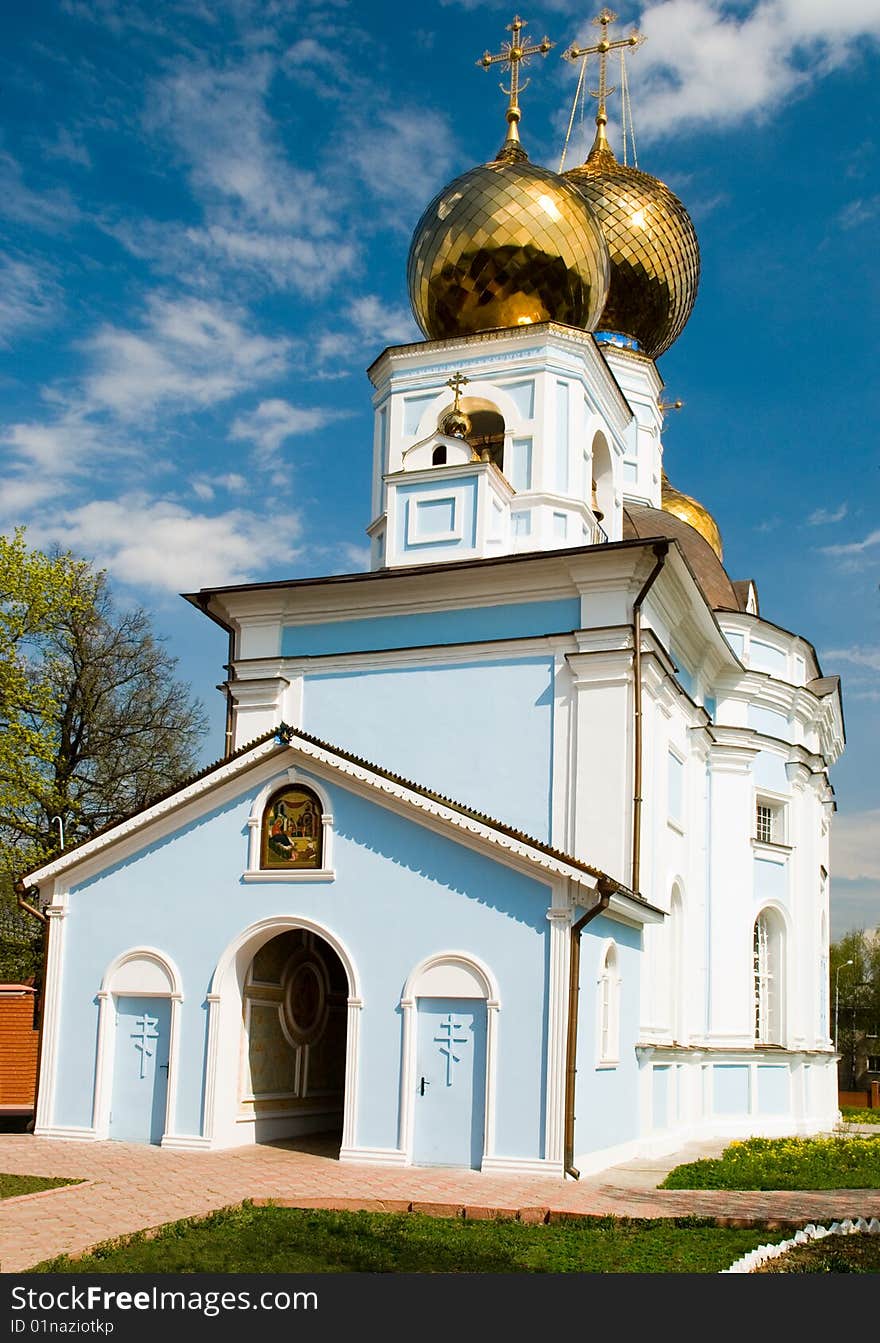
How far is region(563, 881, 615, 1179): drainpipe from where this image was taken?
34.1 ft

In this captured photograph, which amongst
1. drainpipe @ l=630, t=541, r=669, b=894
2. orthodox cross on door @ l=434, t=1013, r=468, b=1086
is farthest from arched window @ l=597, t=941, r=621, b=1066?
drainpipe @ l=630, t=541, r=669, b=894

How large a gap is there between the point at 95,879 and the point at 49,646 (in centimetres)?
1106

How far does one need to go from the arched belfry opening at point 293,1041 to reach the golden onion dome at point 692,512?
1224 centimetres

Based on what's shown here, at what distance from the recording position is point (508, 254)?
16.9m

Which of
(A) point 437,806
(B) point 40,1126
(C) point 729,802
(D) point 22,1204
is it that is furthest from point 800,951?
(D) point 22,1204

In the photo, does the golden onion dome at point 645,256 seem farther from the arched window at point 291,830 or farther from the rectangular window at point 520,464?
the arched window at point 291,830

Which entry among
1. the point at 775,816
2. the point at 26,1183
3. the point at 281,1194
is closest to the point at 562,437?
the point at 775,816

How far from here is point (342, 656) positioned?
48.9 ft

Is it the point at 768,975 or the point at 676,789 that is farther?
the point at 768,975

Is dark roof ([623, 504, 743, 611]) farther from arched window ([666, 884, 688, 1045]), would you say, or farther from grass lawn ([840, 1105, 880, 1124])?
grass lawn ([840, 1105, 880, 1124])

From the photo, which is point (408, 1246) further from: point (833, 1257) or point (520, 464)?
point (520, 464)

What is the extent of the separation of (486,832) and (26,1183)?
13.4 ft

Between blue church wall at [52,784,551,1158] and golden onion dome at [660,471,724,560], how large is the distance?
1328cm

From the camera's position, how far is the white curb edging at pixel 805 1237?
273 inches
